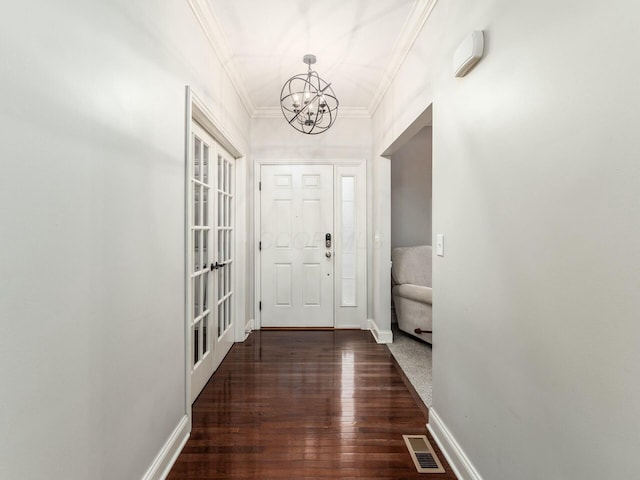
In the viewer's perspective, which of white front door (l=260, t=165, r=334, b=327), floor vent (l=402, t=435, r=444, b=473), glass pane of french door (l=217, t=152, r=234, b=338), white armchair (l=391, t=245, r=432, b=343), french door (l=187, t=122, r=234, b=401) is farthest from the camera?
white front door (l=260, t=165, r=334, b=327)

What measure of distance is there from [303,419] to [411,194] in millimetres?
3146

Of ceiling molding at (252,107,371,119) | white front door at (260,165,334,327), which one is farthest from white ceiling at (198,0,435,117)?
white front door at (260,165,334,327)

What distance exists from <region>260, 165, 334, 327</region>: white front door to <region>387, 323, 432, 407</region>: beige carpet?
2.85 ft

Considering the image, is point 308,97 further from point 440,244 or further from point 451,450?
point 451,450

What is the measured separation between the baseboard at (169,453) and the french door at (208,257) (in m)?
0.42

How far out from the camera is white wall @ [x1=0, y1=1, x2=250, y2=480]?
2.68 ft

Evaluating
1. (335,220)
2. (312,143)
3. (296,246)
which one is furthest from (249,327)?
(312,143)

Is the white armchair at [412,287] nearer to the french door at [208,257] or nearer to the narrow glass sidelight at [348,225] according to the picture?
the narrow glass sidelight at [348,225]

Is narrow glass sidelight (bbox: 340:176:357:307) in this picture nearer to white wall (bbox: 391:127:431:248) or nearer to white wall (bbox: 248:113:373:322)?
white wall (bbox: 248:113:373:322)

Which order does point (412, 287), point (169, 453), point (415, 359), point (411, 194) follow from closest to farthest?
point (169, 453), point (415, 359), point (412, 287), point (411, 194)

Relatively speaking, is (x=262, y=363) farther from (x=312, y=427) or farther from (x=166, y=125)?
(x=166, y=125)

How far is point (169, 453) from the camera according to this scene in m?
1.67

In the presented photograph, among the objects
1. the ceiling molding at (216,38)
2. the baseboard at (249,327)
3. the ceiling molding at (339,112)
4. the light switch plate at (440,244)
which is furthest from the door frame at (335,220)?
the light switch plate at (440,244)

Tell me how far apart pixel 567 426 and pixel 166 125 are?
1987 millimetres
